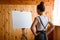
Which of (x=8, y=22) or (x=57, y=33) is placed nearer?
(x=8, y=22)

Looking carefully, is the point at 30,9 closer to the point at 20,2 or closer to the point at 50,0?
the point at 20,2

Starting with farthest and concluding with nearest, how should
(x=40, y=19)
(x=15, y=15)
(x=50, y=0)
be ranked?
(x=50, y=0) → (x=15, y=15) → (x=40, y=19)

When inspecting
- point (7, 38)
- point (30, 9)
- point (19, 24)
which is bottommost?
point (7, 38)

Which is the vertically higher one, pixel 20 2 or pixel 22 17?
pixel 20 2

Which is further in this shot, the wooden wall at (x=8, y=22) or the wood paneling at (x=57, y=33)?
the wood paneling at (x=57, y=33)

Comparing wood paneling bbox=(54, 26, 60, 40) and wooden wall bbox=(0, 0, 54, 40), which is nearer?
wooden wall bbox=(0, 0, 54, 40)

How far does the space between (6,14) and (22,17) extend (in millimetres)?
732

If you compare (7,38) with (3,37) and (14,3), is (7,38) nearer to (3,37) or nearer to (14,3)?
(3,37)

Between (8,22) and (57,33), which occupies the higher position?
(8,22)

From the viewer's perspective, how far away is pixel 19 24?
421 centimetres

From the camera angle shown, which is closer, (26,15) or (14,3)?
(26,15)

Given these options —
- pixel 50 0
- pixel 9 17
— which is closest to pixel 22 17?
pixel 9 17

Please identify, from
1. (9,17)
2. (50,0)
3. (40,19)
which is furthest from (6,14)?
(40,19)

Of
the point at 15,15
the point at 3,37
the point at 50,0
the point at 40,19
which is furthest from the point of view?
the point at 50,0
